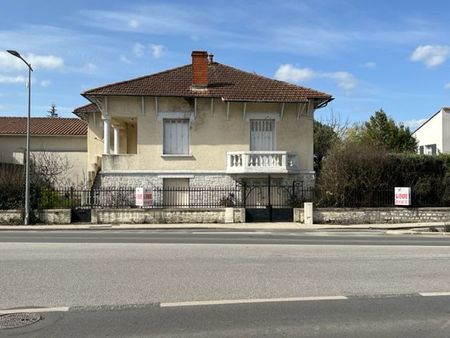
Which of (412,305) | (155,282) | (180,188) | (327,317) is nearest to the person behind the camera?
(327,317)

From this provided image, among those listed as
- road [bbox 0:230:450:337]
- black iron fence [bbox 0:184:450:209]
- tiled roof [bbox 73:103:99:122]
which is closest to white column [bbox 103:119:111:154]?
black iron fence [bbox 0:184:450:209]

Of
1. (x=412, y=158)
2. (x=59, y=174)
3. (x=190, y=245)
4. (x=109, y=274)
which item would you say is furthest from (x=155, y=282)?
(x=59, y=174)

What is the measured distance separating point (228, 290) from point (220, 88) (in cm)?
2387

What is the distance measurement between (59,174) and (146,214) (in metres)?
16.5

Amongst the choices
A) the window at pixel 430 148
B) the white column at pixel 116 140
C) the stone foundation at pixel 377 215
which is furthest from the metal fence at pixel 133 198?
the window at pixel 430 148

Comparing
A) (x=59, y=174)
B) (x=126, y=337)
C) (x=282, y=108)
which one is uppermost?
(x=282, y=108)

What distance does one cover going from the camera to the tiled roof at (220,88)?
1201 inches

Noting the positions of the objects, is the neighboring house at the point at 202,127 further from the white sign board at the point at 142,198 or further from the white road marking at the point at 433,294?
the white road marking at the point at 433,294

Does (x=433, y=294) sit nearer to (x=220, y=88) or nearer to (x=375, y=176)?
(x=375, y=176)

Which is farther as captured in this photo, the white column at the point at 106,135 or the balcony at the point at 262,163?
the white column at the point at 106,135

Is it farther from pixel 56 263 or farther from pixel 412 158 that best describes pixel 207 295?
pixel 412 158

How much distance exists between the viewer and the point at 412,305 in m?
7.42

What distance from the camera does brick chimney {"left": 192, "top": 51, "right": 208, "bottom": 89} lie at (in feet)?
103

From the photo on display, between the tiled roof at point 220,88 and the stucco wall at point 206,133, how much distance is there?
0.58m
